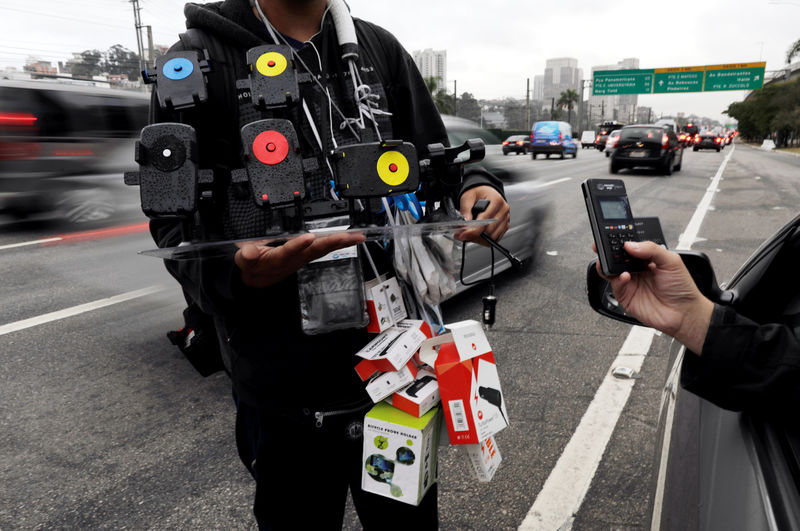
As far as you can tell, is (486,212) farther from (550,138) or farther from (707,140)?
(707,140)

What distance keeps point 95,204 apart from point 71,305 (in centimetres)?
396

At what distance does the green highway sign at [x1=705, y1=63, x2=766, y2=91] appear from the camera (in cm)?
3666

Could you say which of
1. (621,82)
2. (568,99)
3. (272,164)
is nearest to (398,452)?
(272,164)

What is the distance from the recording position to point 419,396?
1.08 meters

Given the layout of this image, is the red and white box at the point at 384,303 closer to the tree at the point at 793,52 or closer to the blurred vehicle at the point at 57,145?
the blurred vehicle at the point at 57,145

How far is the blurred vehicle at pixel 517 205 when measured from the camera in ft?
16.6

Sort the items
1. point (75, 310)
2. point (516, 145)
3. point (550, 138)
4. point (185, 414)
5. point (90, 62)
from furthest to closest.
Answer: point (90, 62)
point (516, 145)
point (550, 138)
point (75, 310)
point (185, 414)

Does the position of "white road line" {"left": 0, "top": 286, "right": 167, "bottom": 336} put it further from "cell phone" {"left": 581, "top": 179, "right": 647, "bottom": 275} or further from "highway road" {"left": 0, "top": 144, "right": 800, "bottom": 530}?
"cell phone" {"left": 581, "top": 179, "right": 647, "bottom": 275}

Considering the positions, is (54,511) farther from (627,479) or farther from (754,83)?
(754,83)

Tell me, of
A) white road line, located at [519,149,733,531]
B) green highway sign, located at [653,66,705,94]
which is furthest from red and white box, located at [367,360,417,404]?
→ green highway sign, located at [653,66,705,94]

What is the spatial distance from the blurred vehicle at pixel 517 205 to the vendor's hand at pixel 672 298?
3.54 m

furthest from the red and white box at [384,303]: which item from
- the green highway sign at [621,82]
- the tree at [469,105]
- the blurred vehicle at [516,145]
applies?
the tree at [469,105]

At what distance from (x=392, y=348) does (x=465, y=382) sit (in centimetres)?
16

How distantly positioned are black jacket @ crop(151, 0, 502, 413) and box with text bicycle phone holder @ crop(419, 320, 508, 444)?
196 millimetres
